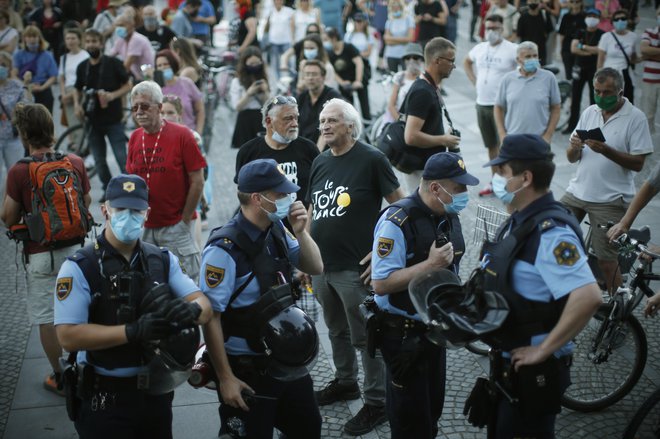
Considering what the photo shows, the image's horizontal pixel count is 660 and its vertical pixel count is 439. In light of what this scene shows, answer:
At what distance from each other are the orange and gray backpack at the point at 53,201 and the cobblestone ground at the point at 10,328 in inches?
27.5

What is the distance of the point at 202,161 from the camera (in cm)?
612

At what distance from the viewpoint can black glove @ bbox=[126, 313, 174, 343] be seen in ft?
11.0

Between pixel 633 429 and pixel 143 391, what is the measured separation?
9.27ft

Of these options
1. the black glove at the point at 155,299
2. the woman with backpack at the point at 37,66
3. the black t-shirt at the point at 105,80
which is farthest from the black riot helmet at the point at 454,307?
the woman with backpack at the point at 37,66

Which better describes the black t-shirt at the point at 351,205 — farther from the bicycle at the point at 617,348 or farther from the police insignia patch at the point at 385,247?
the bicycle at the point at 617,348

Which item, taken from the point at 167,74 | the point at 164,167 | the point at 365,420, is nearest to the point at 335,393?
the point at 365,420

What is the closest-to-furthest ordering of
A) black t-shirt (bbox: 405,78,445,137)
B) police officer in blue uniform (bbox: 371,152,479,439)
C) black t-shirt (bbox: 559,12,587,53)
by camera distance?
police officer in blue uniform (bbox: 371,152,479,439) → black t-shirt (bbox: 405,78,445,137) → black t-shirt (bbox: 559,12,587,53)

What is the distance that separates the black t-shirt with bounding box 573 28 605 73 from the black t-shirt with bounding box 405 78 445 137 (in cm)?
644

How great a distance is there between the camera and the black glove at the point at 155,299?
3.41m

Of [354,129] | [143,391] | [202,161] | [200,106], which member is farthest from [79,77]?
[143,391]

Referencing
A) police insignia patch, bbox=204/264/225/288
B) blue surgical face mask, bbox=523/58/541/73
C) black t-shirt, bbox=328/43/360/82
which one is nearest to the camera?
police insignia patch, bbox=204/264/225/288

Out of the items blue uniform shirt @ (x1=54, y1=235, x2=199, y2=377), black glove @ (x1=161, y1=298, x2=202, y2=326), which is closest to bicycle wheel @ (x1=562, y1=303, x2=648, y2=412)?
black glove @ (x1=161, y1=298, x2=202, y2=326)

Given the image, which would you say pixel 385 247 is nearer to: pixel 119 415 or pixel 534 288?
pixel 534 288

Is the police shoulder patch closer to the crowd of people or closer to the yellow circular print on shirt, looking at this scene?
the crowd of people
